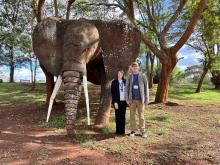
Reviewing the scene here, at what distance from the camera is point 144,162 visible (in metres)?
8.23

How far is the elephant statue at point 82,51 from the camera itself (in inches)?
390

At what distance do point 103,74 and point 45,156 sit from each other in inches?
199

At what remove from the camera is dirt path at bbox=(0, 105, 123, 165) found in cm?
809

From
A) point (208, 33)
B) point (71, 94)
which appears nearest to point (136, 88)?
point (71, 94)

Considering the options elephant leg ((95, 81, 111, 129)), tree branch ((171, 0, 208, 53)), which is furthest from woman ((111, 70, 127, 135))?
tree branch ((171, 0, 208, 53))

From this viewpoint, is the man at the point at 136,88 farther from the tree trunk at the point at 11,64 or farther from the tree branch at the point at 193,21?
the tree trunk at the point at 11,64

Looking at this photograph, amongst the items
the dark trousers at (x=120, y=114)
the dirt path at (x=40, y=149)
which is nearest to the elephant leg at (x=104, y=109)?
the dark trousers at (x=120, y=114)

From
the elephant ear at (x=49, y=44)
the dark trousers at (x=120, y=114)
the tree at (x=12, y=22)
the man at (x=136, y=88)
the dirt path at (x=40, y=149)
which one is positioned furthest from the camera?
the tree at (x=12, y=22)

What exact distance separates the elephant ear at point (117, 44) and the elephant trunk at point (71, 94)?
239 cm

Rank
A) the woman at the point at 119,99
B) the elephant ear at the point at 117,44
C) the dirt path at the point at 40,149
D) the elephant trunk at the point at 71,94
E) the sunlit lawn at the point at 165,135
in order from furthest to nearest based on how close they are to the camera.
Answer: the elephant ear at the point at 117,44
the woman at the point at 119,99
the elephant trunk at the point at 71,94
the sunlit lawn at the point at 165,135
the dirt path at the point at 40,149

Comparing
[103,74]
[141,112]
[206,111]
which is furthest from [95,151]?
[206,111]

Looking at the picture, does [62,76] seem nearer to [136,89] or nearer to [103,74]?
[136,89]

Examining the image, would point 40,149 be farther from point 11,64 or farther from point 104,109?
point 11,64

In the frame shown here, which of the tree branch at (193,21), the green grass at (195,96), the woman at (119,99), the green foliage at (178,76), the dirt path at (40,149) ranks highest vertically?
the tree branch at (193,21)
